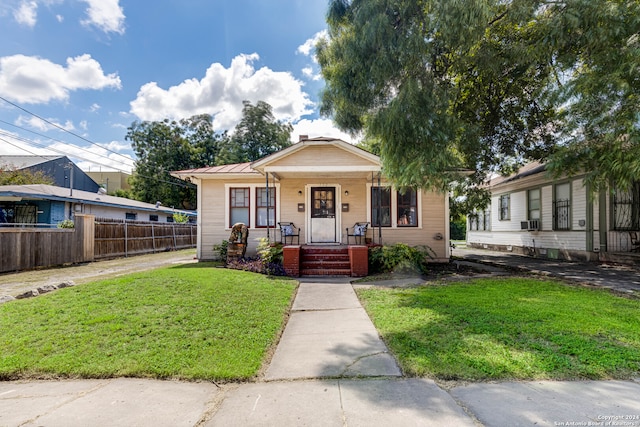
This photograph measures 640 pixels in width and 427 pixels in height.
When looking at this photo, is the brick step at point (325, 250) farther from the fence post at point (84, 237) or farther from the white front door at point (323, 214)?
the fence post at point (84, 237)

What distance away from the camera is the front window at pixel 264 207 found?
1155cm

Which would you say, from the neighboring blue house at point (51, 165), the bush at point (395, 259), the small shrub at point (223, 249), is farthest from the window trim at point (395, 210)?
the neighboring blue house at point (51, 165)

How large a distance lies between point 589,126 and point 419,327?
6.46m

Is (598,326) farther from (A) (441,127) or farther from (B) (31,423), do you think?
(B) (31,423)

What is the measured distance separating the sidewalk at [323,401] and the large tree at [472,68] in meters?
4.79

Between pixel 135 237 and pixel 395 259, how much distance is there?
44.6 ft

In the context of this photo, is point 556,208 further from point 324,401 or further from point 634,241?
point 324,401

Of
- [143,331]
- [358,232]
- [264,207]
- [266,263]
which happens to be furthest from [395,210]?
[143,331]

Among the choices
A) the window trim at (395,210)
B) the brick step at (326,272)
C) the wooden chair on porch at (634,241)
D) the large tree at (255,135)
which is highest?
the large tree at (255,135)

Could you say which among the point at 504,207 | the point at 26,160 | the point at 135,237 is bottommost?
Answer: the point at 135,237

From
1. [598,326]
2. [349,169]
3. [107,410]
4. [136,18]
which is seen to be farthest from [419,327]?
[136,18]

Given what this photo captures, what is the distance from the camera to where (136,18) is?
35.1 feet

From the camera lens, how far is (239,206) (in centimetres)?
1166

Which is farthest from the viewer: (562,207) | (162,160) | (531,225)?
(162,160)
